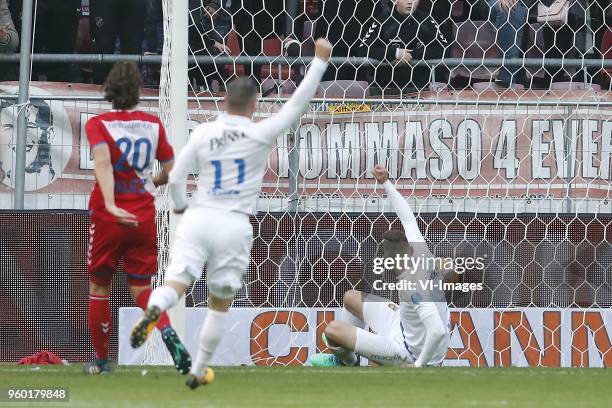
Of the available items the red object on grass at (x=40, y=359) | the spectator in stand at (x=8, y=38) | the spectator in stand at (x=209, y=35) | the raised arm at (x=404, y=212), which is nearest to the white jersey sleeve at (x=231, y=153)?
the raised arm at (x=404, y=212)

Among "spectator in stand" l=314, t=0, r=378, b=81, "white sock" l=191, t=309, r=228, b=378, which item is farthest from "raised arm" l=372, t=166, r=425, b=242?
"white sock" l=191, t=309, r=228, b=378

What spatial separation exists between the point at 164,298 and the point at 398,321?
372 cm

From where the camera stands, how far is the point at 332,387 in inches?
289

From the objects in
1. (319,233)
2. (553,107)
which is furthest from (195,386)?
(553,107)

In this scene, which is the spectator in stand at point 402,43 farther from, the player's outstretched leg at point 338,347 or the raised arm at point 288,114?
the raised arm at point 288,114

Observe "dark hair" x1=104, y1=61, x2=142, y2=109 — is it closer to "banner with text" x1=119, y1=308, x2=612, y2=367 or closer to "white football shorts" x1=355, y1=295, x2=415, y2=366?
"white football shorts" x1=355, y1=295, x2=415, y2=366

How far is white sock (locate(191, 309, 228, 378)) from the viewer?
6.99m

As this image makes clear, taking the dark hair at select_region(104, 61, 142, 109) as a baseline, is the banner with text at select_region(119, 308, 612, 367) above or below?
below

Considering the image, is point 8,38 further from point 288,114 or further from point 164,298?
point 164,298

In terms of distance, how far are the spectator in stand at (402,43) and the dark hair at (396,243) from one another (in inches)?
62.1

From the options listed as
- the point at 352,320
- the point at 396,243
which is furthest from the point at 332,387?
the point at 396,243

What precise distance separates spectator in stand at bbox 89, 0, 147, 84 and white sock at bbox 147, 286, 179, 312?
233 inches

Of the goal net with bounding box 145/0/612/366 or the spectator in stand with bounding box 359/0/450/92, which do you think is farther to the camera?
the spectator in stand with bounding box 359/0/450/92

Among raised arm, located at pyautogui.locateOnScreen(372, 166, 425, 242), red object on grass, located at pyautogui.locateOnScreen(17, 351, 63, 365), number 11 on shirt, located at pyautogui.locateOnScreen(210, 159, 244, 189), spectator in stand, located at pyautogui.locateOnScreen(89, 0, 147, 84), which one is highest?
spectator in stand, located at pyautogui.locateOnScreen(89, 0, 147, 84)
